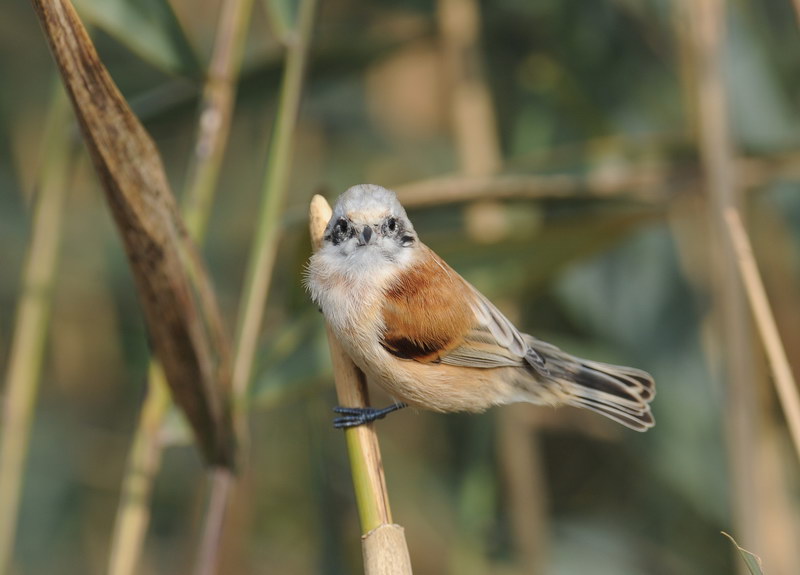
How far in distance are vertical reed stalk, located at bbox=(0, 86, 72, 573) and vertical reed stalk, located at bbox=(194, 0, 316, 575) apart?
0.47 m

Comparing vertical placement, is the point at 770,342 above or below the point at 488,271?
below

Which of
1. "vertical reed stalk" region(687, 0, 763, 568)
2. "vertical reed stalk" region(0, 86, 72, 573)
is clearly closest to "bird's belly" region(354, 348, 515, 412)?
"vertical reed stalk" region(687, 0, 763, 568)

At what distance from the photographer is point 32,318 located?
7.07 ft

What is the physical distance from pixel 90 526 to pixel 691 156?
2.50 meters

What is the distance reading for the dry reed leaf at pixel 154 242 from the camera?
59.9 inches

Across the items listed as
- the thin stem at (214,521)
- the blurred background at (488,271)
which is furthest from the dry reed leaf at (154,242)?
the blurred background at (488,271)

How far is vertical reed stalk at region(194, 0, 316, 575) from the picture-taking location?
192 centimetres

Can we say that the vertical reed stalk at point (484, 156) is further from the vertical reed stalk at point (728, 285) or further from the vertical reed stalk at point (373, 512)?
the vertical reed stalk at point (373, 512)

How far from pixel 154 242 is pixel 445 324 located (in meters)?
0.68

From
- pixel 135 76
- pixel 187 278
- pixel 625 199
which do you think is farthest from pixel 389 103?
pixel 187 278

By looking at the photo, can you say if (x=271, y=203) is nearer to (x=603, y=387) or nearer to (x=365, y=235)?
(x=365, y=235)

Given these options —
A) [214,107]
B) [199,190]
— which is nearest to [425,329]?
[199,190]

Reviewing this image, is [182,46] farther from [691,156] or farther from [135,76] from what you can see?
[691,156]

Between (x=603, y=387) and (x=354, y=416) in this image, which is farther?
(x=603, y=387)
